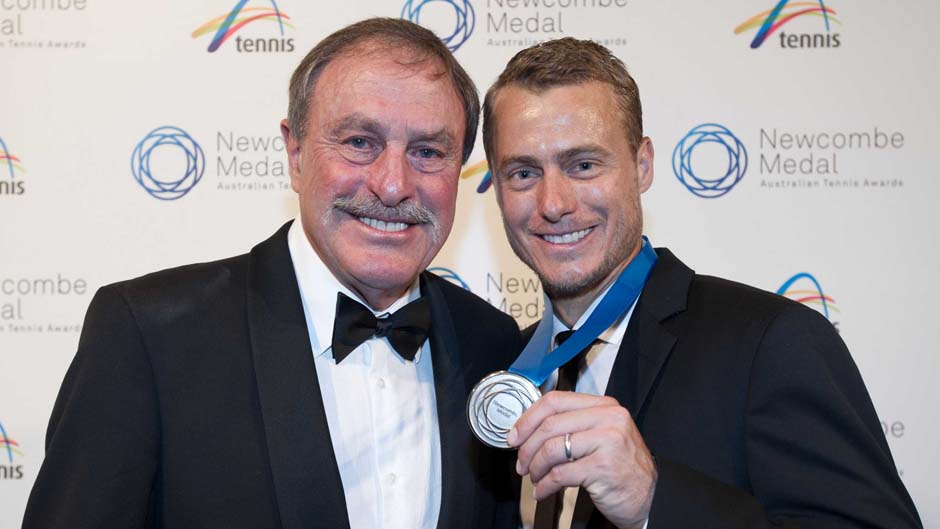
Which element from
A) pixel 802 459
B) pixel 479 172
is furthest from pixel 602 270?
pixel 479 172

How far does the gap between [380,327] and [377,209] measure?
0.32m

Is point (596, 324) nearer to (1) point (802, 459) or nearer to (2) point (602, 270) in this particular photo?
(2) point (602, 270)

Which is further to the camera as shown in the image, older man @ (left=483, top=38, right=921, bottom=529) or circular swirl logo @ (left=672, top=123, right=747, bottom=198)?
circular swirl logo @ (left=672, top=123, right=747, bottom=198)

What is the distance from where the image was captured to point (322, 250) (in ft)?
7.82

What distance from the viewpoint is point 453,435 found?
2.34 m

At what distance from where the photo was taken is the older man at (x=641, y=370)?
1874mm

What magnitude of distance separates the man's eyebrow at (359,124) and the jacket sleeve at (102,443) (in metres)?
0.75

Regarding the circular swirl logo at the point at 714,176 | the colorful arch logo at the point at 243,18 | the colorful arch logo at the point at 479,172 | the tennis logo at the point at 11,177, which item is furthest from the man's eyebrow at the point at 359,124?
the tennis logo at the point at 11,177

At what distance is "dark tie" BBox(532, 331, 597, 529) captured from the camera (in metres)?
2.27

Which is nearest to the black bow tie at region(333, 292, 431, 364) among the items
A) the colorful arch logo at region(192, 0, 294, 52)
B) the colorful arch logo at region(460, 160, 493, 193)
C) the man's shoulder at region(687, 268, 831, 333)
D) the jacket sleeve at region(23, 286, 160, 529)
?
the jacket sleeve at region(23, 286, 160, 529)

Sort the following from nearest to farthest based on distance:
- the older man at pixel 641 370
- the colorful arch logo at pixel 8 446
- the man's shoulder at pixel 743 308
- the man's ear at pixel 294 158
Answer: the older man at pixel 641 370
the man's shoulder at pixel 743 308
the man's ear at pixel 294 158
the colorful arch logo at pixel 8 446

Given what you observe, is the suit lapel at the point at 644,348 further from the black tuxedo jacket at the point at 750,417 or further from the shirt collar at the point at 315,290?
the shirt collar at the point at 315,290

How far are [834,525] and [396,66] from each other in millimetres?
1543

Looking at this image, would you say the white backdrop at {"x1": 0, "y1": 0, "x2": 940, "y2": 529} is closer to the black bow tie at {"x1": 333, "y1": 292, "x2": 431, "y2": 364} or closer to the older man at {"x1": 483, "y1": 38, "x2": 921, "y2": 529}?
the older man at {"x1": 483, "y1": 38, "x2": 921, "y2": 529}
